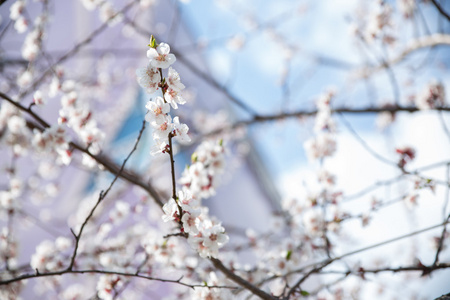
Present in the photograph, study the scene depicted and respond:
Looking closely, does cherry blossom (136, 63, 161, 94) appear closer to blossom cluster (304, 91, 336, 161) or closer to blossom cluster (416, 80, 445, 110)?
blossom cluster (304, 91, 336, 161)

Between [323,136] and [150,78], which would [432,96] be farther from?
[150,78]

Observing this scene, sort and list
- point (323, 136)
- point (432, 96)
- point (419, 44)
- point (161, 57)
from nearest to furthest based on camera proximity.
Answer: point (161, 57), point (432, 96), point (323, 136), point (419, 44)

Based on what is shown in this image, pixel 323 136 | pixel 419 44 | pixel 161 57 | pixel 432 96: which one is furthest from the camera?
pixel 419 44

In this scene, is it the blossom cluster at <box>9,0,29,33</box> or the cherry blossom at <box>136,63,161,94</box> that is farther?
the blossom cluster at <box>9,0,29,33</box>

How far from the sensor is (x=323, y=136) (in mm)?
2225

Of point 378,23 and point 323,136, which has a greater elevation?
point 378,23

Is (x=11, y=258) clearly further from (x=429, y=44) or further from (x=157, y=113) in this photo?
(x=429, y=44)

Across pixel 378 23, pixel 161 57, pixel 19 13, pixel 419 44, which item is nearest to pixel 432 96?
pixel 378 23

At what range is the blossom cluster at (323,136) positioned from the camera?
2.18m

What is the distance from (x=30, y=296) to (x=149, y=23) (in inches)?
196

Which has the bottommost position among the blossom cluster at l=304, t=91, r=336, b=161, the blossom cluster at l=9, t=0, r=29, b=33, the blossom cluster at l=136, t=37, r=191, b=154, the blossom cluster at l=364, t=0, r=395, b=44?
the blossom cluster at l=136, t=37, r=191, b=154

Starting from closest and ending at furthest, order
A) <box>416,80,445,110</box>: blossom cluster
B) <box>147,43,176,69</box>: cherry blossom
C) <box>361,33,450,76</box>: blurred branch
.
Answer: <box>147,43,176,69</box>: cherry blossom, <box>416,80,445,110</box>: blossom cluster, <box>361,33,450,76</box>: blurred branch

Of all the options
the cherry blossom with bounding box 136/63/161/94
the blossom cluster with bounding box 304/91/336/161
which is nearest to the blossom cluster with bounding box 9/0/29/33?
the cherry blossom with bounding box 136/63/161/94

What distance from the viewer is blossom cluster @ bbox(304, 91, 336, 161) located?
218 cm
